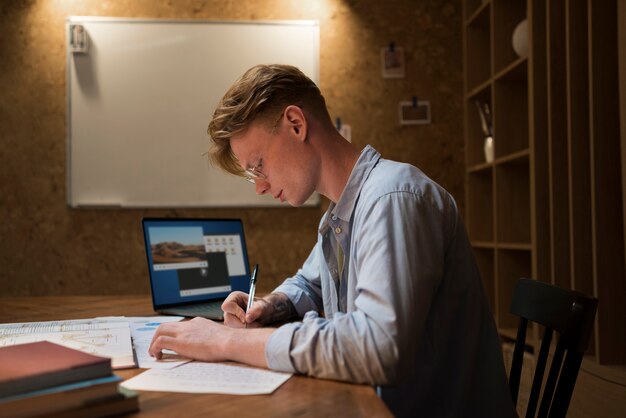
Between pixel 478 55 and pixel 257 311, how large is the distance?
2.84 metres

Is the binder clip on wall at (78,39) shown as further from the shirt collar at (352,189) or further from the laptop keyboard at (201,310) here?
the shirt collar at (352,189)

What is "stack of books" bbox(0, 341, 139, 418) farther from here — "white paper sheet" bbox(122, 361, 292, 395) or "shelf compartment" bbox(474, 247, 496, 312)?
"shelf compartment" bbox(474, 247, 496, 312)

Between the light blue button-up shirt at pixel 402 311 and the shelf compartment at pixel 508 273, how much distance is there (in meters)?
2.19

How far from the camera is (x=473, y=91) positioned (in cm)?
361

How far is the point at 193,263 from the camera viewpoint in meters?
1.97

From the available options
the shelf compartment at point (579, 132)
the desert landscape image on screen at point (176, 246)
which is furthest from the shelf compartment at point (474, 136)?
the desert landscape image on screen at point (176, 246)

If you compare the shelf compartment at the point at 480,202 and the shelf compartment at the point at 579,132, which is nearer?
the shelf compartment at the point at 579,132

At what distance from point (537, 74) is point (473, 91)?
2.89 feet

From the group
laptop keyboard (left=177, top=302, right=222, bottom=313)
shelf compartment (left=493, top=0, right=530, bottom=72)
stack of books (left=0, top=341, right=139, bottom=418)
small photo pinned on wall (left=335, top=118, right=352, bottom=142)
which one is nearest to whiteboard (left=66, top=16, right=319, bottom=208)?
small photo pinned on wall (left=335, top=118, right=352, bottom=142)

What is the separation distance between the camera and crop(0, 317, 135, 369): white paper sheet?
1059mm

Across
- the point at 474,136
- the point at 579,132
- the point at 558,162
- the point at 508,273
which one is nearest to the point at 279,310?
the point at 579,132

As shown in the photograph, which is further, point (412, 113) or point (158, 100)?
point (412, 113)

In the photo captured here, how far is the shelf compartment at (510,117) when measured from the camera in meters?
3.30

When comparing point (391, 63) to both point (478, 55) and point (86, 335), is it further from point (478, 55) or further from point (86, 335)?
point (86, 335)
